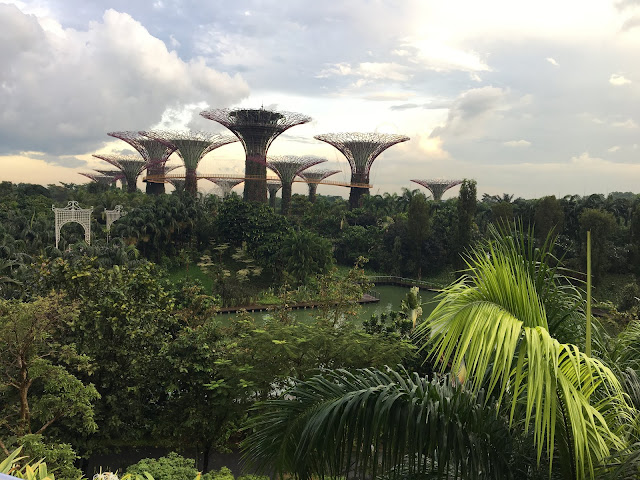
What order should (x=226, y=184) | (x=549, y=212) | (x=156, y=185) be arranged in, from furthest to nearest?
1. (x=226, y=184)
2. (x=156, y=185)
3. (x=549, y=212)

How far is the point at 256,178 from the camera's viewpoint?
42.5 m

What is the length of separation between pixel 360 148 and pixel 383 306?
79.8ft

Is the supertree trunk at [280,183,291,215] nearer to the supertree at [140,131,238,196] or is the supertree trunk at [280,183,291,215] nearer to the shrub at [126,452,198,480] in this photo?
the supertree at [140,131,238,196]

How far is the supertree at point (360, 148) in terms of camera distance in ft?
151

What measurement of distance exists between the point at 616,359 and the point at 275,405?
8.40 feet

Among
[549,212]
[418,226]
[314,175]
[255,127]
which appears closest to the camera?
[549,212]

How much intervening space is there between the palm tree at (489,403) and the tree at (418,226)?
29.3 meters

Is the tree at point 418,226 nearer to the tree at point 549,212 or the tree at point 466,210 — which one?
the tree at point 466,210

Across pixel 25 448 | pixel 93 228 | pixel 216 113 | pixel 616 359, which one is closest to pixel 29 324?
pixel 25 448

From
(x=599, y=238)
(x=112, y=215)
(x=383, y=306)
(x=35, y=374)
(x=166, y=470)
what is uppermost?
(x=112, y=215)

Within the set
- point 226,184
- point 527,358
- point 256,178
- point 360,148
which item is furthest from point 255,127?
point 527,358

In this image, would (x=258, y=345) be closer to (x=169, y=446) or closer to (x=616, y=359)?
(x=169, y=446)

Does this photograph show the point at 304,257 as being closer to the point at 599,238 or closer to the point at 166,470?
the point at 599,238

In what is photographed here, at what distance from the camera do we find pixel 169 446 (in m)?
9.25
